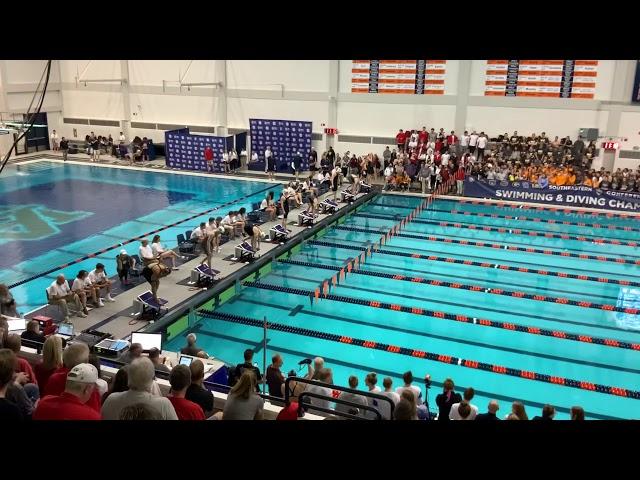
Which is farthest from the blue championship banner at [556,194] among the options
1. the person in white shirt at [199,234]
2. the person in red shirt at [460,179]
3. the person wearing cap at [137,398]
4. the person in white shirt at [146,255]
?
the person wearing cap at [137,398]

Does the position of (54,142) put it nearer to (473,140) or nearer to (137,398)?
(473,140)

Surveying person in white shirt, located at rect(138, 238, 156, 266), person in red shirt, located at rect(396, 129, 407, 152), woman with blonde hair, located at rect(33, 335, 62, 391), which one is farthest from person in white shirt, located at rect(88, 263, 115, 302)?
person in red shirt, located at rect(396, 129, 407, 152)

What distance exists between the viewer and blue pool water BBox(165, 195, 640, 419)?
27.4 feet

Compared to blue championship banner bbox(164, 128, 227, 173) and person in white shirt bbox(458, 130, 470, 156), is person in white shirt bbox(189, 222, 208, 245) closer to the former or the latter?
blue championship banner bbox(164, 128, 227, 173)

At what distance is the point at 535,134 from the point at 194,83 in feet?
46.5

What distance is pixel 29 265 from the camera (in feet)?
40.3

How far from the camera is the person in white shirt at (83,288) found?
31.4 feet

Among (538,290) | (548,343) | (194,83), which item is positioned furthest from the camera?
(194,83)

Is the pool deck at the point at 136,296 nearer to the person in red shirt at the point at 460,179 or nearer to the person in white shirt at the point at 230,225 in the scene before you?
the person in white shirt at the point at 230,225
